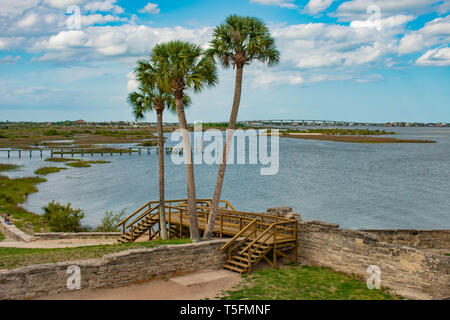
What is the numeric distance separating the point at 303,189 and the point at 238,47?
40.5 metres

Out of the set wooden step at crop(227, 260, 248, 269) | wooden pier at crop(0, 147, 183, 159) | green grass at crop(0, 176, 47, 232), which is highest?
wooden pier at crop(0, 147, 183, 159)

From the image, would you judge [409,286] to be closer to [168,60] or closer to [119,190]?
[168,60]

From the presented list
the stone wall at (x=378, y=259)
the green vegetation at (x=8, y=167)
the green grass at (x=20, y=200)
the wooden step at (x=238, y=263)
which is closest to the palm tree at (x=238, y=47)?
the wooden step at (x=238, y=263)

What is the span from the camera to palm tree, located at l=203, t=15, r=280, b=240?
1703cm

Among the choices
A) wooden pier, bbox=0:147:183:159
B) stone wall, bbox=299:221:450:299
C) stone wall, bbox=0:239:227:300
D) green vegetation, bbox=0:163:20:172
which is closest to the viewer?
stone wall, bbox=0:239:227:300

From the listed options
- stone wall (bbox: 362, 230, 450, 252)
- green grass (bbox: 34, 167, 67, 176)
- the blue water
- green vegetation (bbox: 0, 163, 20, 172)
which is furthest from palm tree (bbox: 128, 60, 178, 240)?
green vegetation (bbox: 0, 163, 20, 172)

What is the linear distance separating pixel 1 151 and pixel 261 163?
2497 inches

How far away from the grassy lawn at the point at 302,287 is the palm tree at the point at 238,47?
4.04m

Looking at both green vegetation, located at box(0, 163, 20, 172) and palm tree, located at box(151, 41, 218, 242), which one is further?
green vegetation, located at box(0, 163, 20, 172)

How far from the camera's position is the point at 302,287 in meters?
13.7

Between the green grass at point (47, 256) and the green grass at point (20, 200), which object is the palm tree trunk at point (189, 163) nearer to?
the green grass at point (47, 256)

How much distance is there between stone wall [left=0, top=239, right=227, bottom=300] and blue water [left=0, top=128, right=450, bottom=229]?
23.1 meters

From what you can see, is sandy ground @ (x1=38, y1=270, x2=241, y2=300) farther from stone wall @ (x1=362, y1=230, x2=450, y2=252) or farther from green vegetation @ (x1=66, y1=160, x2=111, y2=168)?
green vegetation @ (x1=66, y1=160, x2=111, y2=168)
